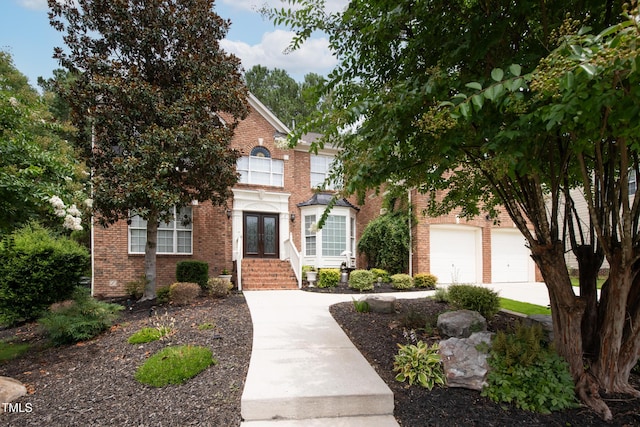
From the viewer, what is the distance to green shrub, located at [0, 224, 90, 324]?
746 centimetres

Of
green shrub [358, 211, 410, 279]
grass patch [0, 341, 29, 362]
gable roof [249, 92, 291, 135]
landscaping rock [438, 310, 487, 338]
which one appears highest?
gable roof [249, 92, 291, 135]

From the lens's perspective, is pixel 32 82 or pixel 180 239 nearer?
pixel 180 239

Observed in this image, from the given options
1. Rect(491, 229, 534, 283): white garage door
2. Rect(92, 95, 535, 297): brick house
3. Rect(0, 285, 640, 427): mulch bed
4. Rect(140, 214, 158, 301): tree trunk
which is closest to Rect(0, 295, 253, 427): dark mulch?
Rect(0, 285, 640, 427): mulch bed

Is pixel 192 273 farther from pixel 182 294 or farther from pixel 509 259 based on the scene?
pixel 509 259

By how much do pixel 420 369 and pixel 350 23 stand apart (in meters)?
4.14

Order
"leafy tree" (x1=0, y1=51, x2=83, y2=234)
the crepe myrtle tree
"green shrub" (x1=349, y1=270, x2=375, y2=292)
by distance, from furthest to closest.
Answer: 1. "green shrub" (x1=349, y1=270, x2=375, y2=292)
2. the crepe myrtle tree
3. "leafy tree" (x1=0, y1=51, x2=83, y2=234)

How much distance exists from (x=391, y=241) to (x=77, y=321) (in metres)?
9.72

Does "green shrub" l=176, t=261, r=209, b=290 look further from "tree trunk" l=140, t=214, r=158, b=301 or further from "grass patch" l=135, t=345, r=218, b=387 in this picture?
"grass patch" l=135, t=345, r=218, b=387

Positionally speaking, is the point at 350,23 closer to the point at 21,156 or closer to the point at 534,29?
the point at 534,29

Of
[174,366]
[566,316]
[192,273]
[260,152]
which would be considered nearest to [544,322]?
[566,316]

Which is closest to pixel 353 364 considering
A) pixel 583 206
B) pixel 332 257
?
pixel 332 257

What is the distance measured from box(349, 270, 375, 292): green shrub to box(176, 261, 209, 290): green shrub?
4604 millimetres

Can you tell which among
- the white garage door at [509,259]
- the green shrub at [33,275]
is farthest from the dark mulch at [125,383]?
the white garage door at [509,259]

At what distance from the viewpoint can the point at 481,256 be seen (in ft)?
44.6
